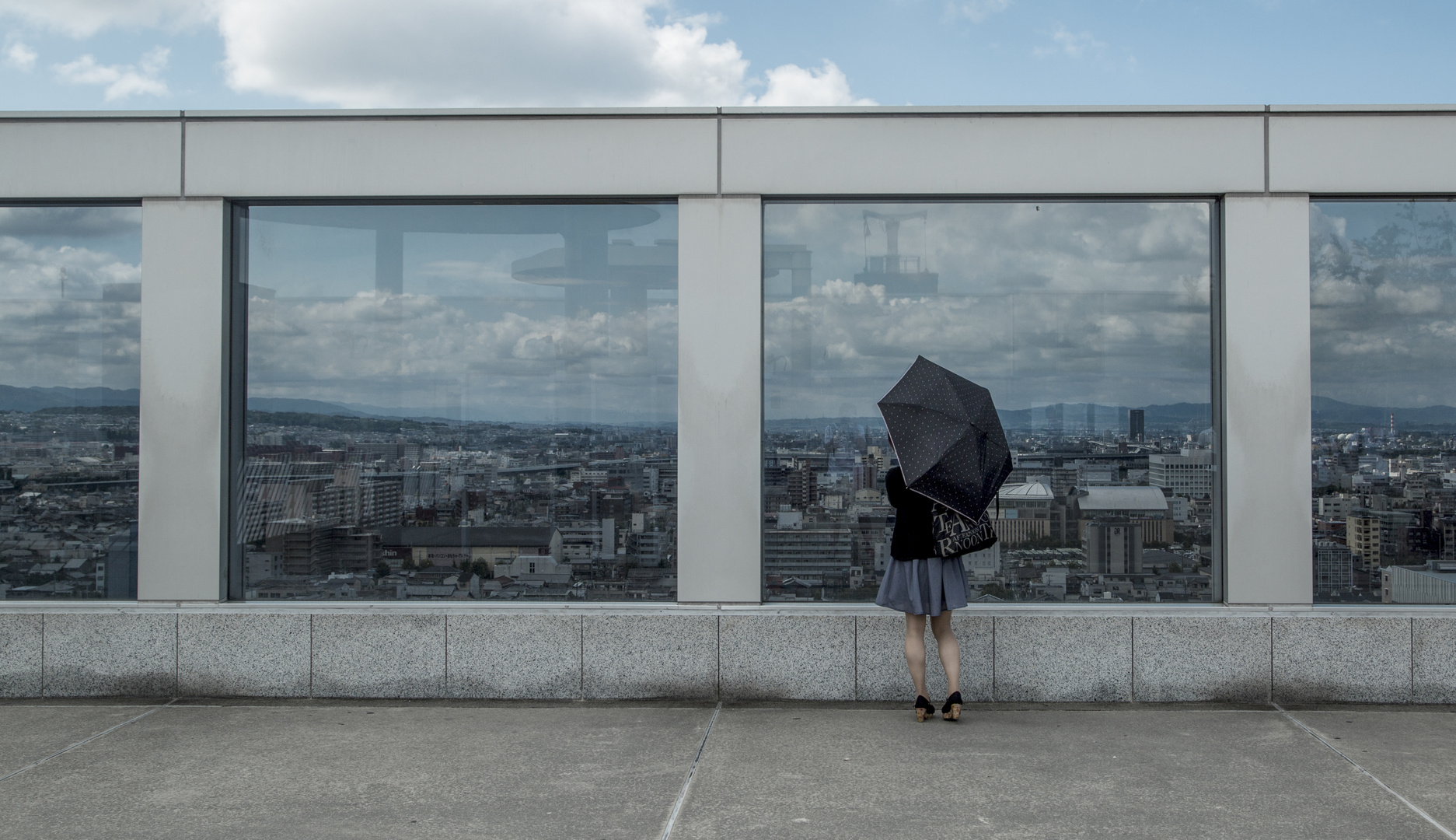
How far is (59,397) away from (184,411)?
0.99m

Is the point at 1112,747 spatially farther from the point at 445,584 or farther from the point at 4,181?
the point at 4,181

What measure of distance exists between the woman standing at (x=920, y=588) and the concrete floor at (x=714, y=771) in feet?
0.91

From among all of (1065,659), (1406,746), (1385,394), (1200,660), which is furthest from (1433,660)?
(1065,659)

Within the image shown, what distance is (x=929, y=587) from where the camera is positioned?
5781 millimetres

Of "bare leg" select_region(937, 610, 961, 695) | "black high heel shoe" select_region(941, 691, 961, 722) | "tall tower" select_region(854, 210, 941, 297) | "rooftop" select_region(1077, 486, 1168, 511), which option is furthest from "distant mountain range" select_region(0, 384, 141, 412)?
"rooftop" select_region(1077, 486, 1168, 511)

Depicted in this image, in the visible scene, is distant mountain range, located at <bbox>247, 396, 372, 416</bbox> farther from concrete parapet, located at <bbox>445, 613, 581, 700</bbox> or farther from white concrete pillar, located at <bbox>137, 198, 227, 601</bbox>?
concrete parapet, located at <bbox>445, 613, 581, 700</bbox>

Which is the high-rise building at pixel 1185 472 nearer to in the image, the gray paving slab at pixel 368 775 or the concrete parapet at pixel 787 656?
the concrete parapet at pixel 787 656

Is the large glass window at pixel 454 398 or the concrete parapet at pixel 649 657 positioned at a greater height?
the large glass window at pixel 454 398

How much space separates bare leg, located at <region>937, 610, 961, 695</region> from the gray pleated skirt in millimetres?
83

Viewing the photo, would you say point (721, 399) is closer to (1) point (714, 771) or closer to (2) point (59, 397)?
(1) point (714, 771)

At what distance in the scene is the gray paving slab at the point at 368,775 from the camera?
4.43 metres

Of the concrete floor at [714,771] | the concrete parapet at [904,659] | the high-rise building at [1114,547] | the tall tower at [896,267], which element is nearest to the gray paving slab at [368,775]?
the concrete floor at [714,771]

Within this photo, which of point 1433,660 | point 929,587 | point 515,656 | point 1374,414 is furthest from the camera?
point 1374,414

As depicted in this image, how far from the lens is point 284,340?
684 cm
